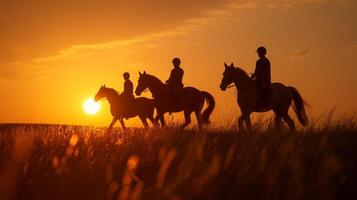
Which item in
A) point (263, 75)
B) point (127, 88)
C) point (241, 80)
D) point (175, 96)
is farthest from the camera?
point (127, 88)

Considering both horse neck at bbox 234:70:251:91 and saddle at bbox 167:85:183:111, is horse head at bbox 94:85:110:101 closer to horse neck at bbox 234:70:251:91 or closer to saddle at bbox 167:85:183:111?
saddle at bbox 167:85:183:111

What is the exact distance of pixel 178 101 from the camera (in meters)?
19.9

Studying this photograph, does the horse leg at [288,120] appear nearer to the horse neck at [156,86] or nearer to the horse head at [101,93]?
the horse neck at [156,86]

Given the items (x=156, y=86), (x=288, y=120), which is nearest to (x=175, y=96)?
(x=156, y=86)

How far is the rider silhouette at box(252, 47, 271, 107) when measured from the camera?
16.5 m

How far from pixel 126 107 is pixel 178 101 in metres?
3.51

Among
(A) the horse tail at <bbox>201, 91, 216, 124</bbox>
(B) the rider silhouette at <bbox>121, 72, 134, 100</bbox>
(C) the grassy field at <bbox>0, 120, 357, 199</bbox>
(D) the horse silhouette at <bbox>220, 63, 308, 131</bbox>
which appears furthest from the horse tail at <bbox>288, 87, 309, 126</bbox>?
(C) the grassy field at <bbox>0, 120, 357, 199</bbox>

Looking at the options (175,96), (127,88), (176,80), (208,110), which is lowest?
(208,110)

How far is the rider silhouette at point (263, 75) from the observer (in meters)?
16.5

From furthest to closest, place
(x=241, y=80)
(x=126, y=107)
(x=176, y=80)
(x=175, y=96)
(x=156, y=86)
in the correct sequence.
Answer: (x=126, y=107) → (x=156, y=86) → (x=175, y=96) → (x=176, y=80) → (x=241, y=80)

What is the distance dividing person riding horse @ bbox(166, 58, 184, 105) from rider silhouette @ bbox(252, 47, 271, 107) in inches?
112

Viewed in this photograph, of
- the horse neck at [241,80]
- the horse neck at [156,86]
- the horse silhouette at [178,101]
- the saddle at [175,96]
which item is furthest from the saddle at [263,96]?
the horse neck at [156,86]

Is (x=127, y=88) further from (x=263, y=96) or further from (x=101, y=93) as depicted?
(x=263, y=96)

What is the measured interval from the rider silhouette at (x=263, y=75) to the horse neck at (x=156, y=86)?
4148 millimetres
